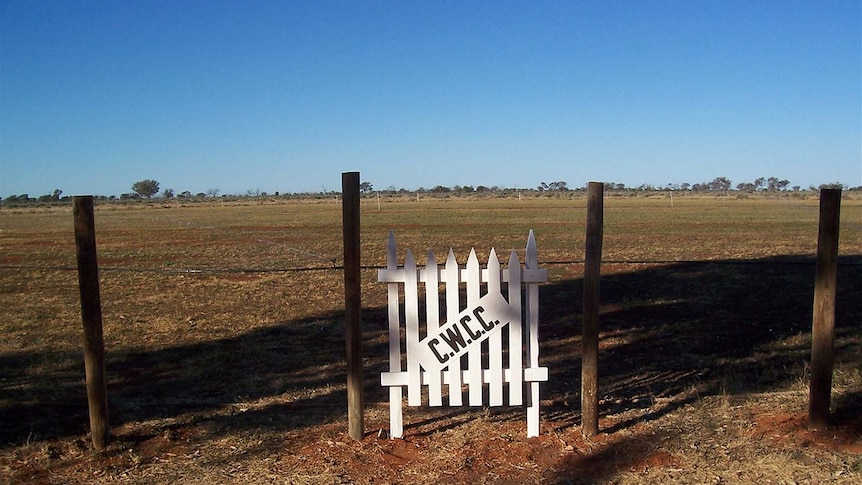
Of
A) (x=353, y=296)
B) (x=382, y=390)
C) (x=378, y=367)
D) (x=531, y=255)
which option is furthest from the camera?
(x=378, y=367)

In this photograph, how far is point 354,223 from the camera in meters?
4.79

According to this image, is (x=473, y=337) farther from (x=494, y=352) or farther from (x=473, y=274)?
(x=473, y=274)

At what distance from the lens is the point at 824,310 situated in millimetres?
4871

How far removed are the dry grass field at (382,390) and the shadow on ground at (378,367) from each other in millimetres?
33

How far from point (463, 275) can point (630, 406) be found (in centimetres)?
201

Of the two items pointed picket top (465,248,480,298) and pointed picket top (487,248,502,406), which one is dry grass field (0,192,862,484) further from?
pointed picket top (465,248,480,298)

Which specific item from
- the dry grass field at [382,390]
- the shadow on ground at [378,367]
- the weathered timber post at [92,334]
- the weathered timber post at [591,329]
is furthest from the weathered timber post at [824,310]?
the weathered timber post at [92,334]

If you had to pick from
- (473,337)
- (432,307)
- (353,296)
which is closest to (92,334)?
(353,296)

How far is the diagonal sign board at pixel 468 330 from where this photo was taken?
4828mm

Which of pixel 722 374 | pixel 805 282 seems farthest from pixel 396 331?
pixel 805 282

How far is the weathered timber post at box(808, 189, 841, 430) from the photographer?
4.80 metres

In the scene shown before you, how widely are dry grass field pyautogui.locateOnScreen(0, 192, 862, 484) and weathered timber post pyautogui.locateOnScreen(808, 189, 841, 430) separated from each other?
8.1 inches

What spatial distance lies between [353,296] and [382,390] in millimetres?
2104

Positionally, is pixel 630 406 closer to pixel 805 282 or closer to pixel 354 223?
pixel 354 223
